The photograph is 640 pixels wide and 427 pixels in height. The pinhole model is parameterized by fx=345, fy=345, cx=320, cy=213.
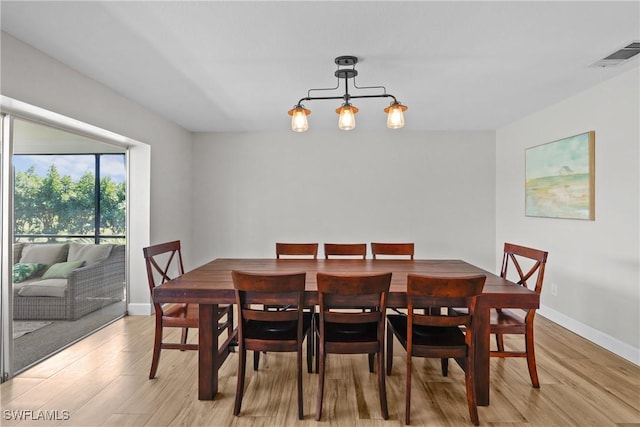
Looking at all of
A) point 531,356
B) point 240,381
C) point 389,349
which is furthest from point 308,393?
point 531,356

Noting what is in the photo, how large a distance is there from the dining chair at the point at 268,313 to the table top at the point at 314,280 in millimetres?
114

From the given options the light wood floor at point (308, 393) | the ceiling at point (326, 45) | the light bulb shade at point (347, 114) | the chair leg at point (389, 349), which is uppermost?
the ceiling at point (326, 45)

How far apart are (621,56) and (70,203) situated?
4.53m

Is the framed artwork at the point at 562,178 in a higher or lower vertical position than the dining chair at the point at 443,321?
higher

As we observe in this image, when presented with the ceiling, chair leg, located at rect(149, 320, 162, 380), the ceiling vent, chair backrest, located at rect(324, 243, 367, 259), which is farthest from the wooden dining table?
the ceiling vent

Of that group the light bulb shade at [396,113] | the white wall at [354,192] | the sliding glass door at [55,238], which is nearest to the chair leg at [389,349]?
the light bulb shade at [396,113]

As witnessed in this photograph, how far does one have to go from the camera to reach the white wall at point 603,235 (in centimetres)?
278

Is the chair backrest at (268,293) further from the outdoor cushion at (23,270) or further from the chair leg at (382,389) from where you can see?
the outdoor cushion at (23,270)

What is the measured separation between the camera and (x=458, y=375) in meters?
2.57

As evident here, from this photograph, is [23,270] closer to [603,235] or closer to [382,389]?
[382,389]

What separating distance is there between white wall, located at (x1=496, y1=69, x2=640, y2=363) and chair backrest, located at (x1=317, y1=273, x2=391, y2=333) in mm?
2312

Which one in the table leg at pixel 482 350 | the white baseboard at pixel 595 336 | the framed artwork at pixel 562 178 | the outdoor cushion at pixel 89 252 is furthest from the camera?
the framed artwork at pixel 562 178

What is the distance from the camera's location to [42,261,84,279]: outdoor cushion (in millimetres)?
2805

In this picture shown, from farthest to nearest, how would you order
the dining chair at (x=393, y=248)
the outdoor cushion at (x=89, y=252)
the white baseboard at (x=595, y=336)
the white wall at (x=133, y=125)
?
the dining chair at (x=393, y=248) → the outdoor cushion at (x=89, y=252) → the white baseboard at (x=595, y=336) → the white wall at (x=133, y=125)
